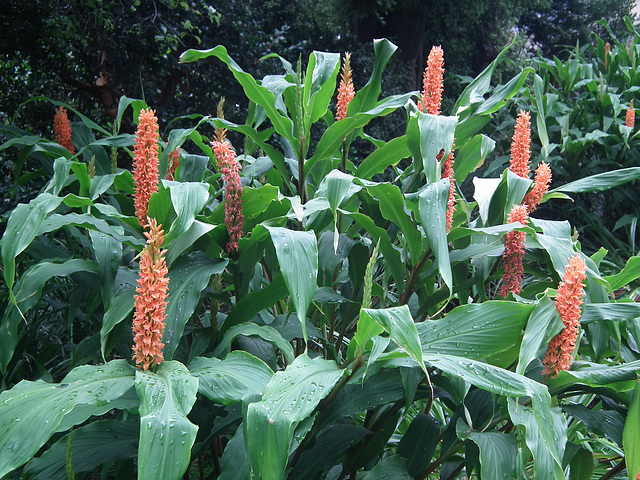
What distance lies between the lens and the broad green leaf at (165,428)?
760 mm

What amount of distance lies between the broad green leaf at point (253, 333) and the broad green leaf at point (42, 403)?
0.64ft

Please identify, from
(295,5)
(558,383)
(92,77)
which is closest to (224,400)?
(558,383)

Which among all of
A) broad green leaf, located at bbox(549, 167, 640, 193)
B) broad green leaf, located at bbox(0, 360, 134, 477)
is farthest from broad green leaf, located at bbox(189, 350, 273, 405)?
broad green leaf, located at bbox(549, 167, 640, 193)

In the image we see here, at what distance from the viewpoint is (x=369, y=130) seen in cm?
591

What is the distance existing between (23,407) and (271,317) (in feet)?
2.32

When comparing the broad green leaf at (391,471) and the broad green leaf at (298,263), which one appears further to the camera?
the broad green leaf at (391,471)

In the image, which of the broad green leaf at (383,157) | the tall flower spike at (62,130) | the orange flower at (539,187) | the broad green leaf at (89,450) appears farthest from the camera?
the tall flower spike at (62,130)

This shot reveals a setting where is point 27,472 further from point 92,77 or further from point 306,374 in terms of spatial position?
point 92,77

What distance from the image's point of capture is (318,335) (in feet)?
4.14

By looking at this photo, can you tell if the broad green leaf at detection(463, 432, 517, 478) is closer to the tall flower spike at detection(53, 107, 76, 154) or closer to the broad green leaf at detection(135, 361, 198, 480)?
the broad green leaf at detection(135, 361, 198, 480)

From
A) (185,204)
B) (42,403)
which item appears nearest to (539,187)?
(185,204)

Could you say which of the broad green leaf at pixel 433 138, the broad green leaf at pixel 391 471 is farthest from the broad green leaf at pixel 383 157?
the broad green leaf at pixel 391 471

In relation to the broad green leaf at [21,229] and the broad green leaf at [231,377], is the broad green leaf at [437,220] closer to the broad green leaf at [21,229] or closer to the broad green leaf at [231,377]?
the broad green leaf at [231,377]

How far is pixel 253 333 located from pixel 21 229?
1.53 ft
